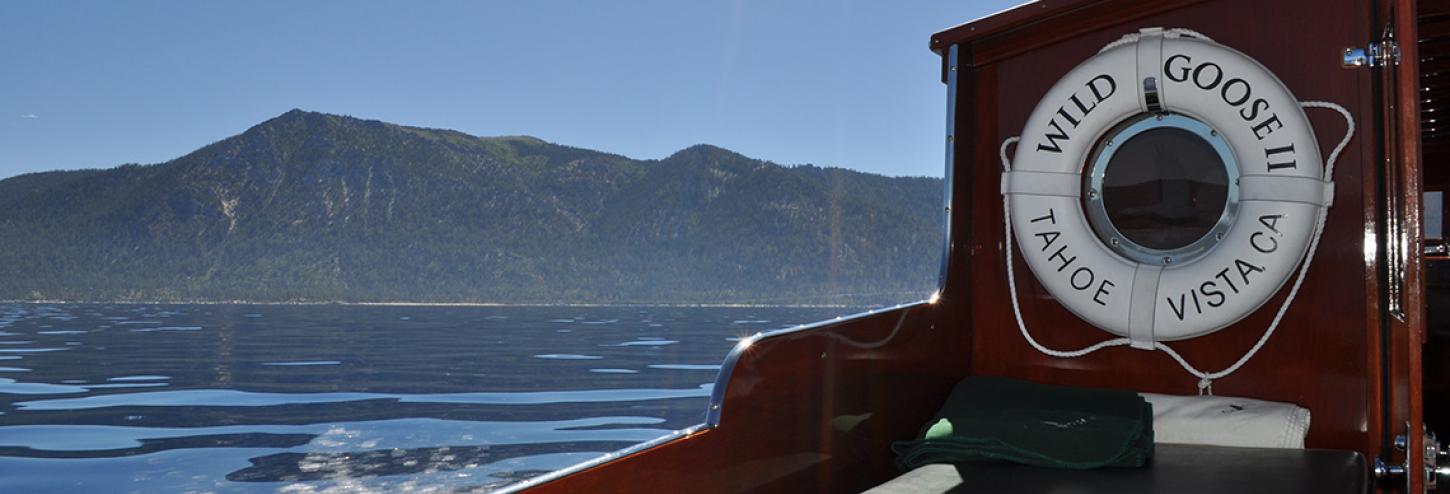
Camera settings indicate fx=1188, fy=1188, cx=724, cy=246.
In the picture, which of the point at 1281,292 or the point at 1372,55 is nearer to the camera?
the point at 1372,55

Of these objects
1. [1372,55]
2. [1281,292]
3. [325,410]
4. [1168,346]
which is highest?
[1372,55]

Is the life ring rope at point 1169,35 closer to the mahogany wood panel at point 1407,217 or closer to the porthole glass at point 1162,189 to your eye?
the porthole glass at point 1162,189

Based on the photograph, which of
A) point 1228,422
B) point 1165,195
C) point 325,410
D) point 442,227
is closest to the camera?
point 1228,422

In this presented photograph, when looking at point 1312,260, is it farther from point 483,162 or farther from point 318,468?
point 483,162

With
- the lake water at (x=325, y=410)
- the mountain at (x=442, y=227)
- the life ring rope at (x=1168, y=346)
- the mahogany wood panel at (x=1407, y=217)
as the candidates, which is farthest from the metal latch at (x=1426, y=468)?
the mountain at (x=442, y=227)

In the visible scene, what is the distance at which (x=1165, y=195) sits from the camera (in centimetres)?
265

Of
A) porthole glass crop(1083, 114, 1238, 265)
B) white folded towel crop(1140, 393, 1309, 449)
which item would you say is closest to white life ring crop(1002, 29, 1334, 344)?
porthole glass crop(1083, 114, 1238, 265)

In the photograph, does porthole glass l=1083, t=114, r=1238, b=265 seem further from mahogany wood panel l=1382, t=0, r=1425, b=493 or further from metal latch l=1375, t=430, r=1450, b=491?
metal latch l=1375, t=430, r=1450, b=491

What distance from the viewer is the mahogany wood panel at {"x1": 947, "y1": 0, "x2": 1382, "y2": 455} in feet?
7.98

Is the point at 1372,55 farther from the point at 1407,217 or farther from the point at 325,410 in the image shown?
the point at 325,410

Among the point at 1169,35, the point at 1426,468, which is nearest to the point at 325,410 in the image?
the point at 1169,35

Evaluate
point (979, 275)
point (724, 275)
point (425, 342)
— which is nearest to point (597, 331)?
point (425, 342)

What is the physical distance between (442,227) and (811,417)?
93131 millimetres

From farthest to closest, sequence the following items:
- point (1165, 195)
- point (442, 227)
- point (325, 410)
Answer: point (442, 227), point (325, 410), point (1165, 195)
